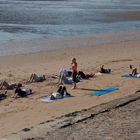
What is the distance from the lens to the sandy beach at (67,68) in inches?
448

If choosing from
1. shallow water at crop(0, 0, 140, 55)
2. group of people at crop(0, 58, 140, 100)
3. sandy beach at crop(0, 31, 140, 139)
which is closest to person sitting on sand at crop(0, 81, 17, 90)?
group of people at crop(0, 58, 140, 100)

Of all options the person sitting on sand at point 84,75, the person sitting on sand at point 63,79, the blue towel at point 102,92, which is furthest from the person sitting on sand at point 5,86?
the person sitting on sand at point 84,75

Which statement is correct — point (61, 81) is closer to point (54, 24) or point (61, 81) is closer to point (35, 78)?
point (35, 78)

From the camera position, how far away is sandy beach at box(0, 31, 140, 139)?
37.3 feet

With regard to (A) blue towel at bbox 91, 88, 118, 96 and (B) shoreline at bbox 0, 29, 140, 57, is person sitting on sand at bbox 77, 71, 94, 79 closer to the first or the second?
(A) blue towel at bbox 91, 88, 118, 96

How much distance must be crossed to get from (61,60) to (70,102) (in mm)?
8423

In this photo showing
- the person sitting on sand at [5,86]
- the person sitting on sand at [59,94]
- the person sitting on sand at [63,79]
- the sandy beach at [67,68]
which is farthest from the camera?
the person sitting on sand at [63,79]

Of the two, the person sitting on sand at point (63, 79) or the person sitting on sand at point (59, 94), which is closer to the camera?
the person sitting on sand at point (59, 94)

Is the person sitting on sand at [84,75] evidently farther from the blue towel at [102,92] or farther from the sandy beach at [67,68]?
the blue towel at [102,92]

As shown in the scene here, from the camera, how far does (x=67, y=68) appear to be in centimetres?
1869

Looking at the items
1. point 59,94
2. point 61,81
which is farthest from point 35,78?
point 59,94

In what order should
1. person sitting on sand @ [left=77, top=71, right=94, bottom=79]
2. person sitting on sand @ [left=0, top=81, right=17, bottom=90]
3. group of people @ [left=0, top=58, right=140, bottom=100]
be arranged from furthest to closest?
person sitting on sand @ [left=77, top=71, right=94, bottom=79] → person sitting on sand @ [left=0, top=81, right=17, bottom=90] → group of people @ [left=0, top=58, right=140, bottom=100]

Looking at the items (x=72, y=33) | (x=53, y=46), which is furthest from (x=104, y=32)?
(x=53, y=46)

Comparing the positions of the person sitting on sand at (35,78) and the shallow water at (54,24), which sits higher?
the shallow water at (54,24)
